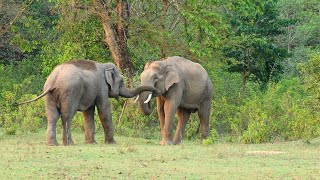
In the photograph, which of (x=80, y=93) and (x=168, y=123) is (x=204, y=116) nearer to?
(x=168, y=123)

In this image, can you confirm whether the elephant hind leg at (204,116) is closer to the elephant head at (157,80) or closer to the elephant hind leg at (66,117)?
the elephant head at (157,80)

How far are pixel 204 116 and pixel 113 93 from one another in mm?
2414

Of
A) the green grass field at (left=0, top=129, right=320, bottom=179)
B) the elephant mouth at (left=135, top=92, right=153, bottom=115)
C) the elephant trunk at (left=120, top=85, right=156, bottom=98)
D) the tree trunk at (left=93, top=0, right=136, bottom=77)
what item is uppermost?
the tree trunk at (left=93, top=0, right=136, bottom=77)

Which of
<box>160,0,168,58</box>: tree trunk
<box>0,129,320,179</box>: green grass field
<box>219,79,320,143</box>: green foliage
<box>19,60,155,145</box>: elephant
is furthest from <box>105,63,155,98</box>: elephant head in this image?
<box>160,0,168,58</box>: tree trunk

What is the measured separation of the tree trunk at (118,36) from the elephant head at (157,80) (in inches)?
→ 187

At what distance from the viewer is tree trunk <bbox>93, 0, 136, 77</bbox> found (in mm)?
23567

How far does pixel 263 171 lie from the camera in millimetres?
12500

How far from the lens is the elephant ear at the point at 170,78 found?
18.6 meters

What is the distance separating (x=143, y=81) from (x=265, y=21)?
570 inches

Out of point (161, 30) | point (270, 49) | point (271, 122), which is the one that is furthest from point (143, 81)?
point (270, 49)

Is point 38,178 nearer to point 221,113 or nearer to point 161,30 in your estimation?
point 221,113

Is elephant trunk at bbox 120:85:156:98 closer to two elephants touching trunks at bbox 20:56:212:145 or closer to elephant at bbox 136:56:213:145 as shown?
two elephants touching trunks at bbox 20:56:212:145

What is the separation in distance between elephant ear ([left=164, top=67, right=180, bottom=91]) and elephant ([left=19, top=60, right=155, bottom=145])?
378 millimetres

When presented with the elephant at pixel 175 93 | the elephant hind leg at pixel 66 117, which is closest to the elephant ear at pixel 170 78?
the elephant at pixel 175 93
